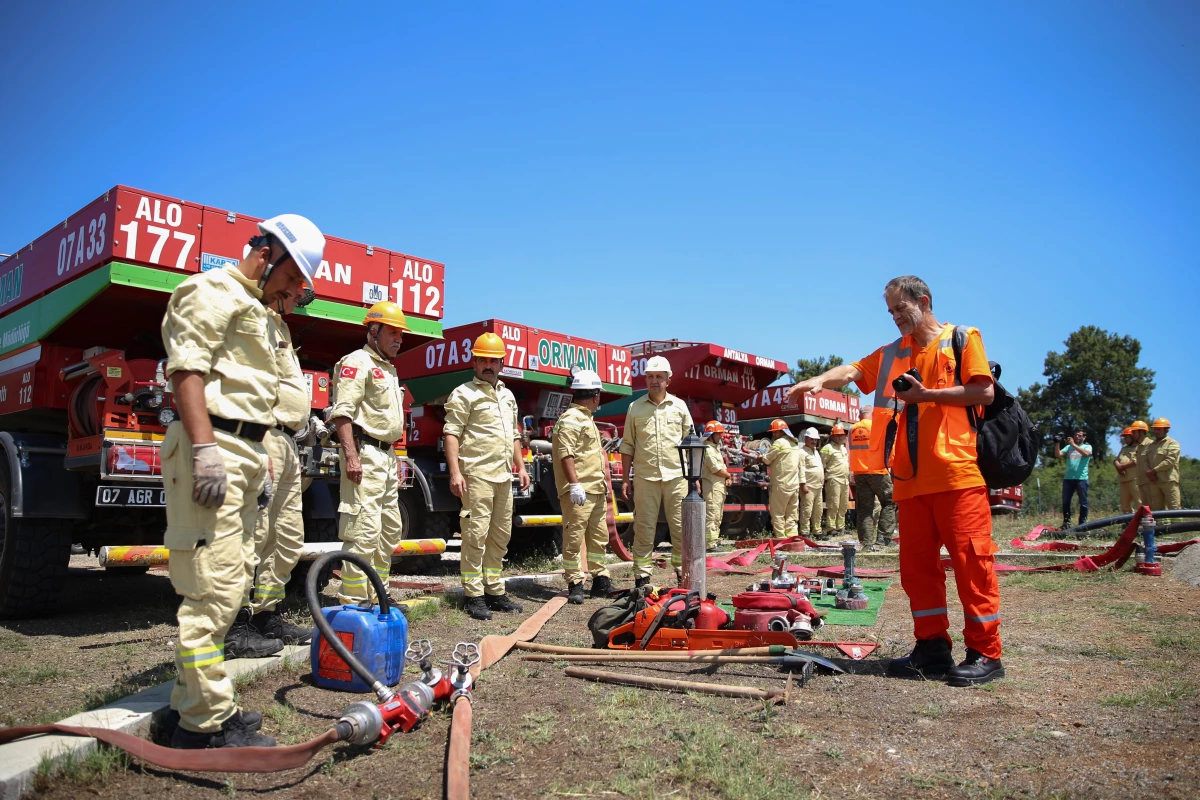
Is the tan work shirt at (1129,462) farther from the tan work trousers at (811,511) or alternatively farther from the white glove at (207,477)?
the white glove at (207,477)

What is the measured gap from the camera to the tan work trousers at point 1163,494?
1316 centimetres

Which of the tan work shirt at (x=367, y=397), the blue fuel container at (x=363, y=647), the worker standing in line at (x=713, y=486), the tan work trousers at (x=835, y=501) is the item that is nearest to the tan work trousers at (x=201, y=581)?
the blue fuel container at (x=363, y=647)

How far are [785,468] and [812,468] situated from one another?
160 cm

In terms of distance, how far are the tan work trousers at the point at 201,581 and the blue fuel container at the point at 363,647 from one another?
2.27 feet

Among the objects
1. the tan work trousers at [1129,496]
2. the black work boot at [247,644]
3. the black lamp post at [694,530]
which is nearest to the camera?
the black work boot at [247,644]

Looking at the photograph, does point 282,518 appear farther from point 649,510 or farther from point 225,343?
point 649,510

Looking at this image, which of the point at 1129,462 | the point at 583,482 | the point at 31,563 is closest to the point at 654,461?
the point at 583,482

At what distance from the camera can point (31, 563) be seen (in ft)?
18.3

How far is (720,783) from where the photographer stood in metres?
2.52

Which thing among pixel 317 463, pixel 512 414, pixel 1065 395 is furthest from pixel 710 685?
pixel 1065 395

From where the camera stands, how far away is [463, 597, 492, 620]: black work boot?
5.68m

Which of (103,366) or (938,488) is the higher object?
(103,366)

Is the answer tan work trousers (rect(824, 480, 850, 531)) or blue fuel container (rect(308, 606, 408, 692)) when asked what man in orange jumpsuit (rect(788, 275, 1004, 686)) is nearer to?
blue fuel container (rect(308, 606, 408, 692))

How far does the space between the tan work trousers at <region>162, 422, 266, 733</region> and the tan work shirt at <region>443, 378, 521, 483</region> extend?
3109 mm
